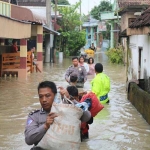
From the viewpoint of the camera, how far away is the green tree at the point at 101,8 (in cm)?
6688

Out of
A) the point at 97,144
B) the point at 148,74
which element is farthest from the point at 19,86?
the point at 97,144

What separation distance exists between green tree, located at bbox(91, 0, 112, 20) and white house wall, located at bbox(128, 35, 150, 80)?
5057cm

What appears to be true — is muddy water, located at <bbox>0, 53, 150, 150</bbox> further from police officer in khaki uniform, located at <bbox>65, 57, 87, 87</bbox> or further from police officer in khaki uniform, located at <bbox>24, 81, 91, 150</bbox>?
police officer in khaki uniform, located at <bbox>24, 81, 91, 150</bbox>

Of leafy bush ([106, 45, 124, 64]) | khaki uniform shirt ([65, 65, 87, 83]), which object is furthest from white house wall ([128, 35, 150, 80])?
leafy bush ([106, 45, 124, 64])

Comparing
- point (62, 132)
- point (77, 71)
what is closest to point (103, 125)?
point (77, 71)

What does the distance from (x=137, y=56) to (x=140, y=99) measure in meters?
4.05

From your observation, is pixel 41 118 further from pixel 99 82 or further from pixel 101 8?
pixel 101 8

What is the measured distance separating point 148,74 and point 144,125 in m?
3.14

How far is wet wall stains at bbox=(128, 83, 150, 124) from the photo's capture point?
9.81 meters

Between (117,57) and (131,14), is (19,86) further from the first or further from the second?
(117,57)

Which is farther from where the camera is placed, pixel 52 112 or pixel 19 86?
pixel 19 86

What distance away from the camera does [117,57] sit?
3453 cm

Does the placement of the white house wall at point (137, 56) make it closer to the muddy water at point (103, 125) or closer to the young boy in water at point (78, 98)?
the muddy water at point (103, 125)

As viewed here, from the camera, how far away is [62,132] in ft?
13.3
